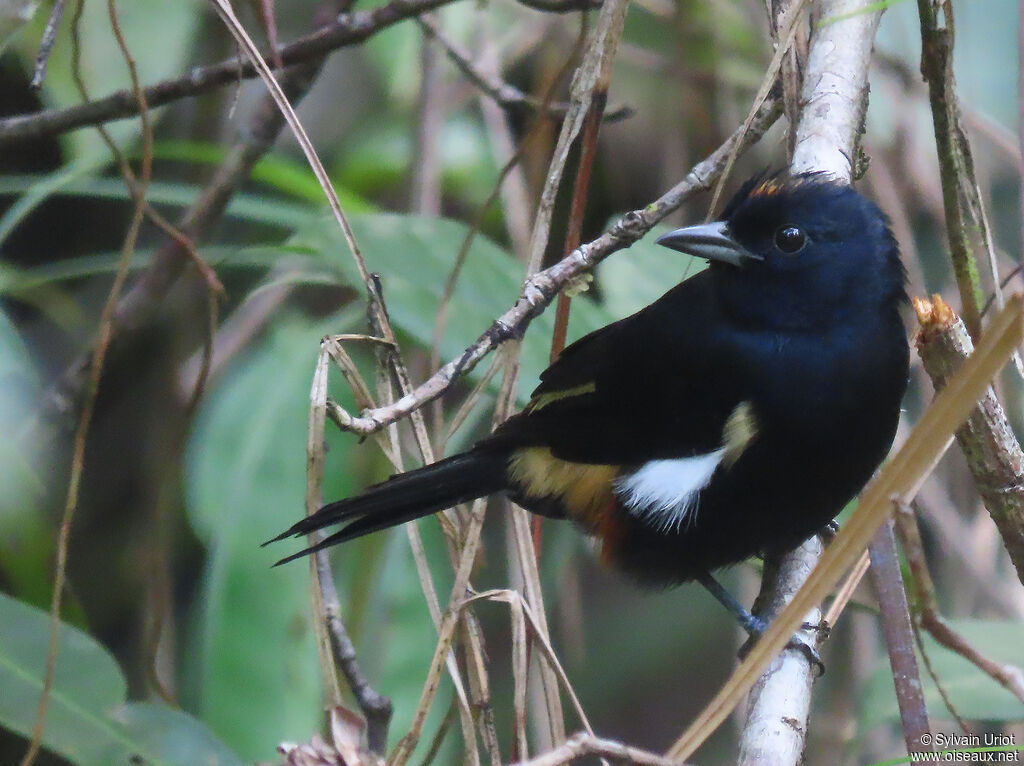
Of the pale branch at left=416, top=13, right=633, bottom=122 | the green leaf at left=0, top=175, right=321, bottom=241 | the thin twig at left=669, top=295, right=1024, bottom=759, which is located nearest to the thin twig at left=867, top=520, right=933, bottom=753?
the thin twig at left=669, top=295, right=1024, bottom=759

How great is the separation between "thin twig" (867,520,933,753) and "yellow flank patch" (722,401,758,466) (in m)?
0.58

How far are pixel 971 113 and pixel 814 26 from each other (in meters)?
1.36

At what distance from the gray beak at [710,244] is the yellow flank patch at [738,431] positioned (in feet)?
0.86

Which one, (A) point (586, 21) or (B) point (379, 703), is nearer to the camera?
(B) point (379, 703)

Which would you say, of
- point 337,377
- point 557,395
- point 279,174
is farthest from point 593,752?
point 279,174

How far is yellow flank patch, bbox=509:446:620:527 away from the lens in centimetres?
208

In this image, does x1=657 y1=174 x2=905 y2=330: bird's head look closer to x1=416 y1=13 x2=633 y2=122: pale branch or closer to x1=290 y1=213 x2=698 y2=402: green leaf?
x1=290 y1=213 x2=698 y2=402: green leaf

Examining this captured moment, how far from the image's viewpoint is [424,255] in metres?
2.40

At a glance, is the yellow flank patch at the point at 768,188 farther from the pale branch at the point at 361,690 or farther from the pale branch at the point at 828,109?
the pale branch at the point at 361,690

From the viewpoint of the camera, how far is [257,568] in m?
2.34

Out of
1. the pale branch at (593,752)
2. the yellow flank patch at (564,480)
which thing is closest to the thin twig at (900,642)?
the pale branch at (593,752)

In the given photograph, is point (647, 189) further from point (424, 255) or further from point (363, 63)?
point (424, 255)

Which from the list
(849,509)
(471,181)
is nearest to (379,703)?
(849,509)

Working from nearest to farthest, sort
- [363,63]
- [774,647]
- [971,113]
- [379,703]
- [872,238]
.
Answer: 1. [774,647]
2. [379,703]
3. [872,238]
4. [971,113]
5. [363,63]
